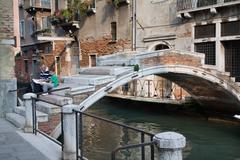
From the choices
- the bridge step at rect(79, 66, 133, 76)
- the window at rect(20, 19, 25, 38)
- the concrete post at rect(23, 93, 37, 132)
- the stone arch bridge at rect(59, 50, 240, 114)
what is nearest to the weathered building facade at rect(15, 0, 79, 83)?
the window at rect(20, 19, 25, 38)

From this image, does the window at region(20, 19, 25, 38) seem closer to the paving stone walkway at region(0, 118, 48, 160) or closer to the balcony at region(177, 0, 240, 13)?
the balcony at region(177, 0, 240, 13)

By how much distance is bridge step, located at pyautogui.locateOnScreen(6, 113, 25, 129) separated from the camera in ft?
22.1

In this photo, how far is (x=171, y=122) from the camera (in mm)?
12242

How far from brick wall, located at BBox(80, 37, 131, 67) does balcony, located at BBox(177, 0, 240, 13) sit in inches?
125

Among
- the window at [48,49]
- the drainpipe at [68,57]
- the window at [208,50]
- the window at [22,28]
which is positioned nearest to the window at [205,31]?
the window at [208,50]

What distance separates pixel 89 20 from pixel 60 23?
273cm

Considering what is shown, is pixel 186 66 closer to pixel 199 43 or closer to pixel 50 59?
pixel 199 43

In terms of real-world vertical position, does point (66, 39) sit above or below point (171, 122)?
above

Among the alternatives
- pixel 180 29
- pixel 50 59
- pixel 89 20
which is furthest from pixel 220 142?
pixel 50 59

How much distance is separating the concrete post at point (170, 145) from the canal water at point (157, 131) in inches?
156

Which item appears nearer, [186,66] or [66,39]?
[186,66]

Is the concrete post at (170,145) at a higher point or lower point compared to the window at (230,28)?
lower

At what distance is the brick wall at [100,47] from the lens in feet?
51.7

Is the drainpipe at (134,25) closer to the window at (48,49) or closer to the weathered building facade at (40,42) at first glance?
the weathered building facade at (40,42)
